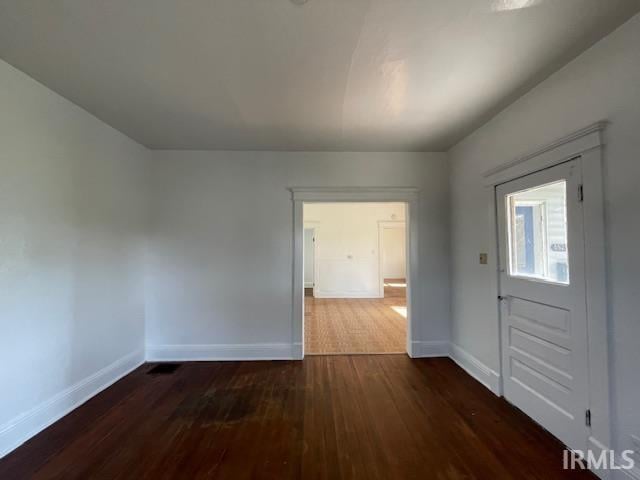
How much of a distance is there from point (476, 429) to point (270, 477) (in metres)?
1.51

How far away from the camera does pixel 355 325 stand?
16.0 feet

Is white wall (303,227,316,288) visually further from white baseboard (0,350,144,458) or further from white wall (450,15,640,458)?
white wall (450,15,640,458)

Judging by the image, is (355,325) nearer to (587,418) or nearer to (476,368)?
(476,368)

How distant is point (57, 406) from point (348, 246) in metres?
6.32

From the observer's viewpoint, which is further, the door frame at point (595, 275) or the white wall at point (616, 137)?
the door frame at point (595, 275)

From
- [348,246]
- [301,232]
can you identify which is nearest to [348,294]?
[348,246]

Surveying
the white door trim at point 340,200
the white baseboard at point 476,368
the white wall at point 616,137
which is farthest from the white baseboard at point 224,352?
the white wall at point 616,137

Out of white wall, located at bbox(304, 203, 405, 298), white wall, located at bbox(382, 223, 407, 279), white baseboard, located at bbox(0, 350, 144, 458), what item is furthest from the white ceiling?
white wall, located at bbox(382, 223, 407, 279)

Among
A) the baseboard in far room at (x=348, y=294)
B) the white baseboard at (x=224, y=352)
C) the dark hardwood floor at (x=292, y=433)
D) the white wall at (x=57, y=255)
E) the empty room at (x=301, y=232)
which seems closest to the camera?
the empty room at (x=301, y=232)

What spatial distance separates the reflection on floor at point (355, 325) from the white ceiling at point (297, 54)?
2.77 m

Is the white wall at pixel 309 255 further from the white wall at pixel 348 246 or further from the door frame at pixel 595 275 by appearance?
the door frame at pixel 595 275

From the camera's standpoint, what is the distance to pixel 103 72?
193cm

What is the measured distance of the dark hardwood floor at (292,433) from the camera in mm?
1737

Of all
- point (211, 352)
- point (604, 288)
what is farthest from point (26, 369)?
point (604, 288)
